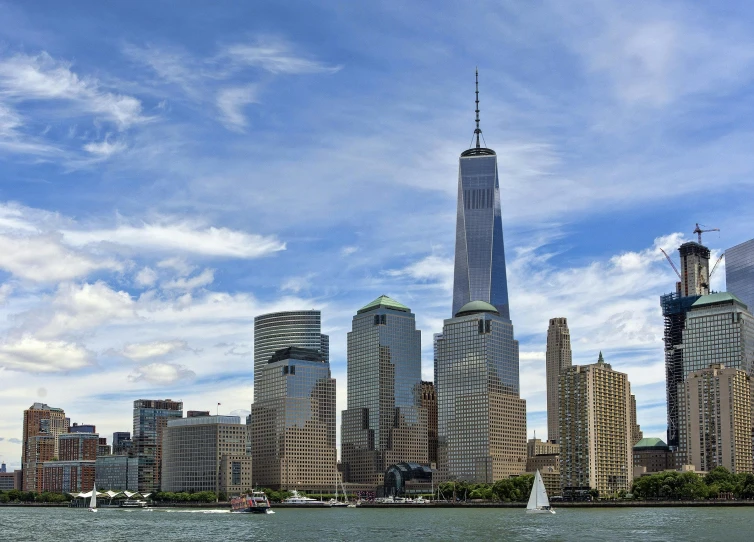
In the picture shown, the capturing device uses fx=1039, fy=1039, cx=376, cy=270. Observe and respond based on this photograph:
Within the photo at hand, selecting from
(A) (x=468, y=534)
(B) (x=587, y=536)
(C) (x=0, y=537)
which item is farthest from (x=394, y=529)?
(C) (x=0, y=537)

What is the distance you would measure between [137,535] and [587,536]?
74.3 meters

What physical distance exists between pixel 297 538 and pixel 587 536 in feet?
148

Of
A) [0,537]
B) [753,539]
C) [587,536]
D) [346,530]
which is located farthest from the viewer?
[346,530]

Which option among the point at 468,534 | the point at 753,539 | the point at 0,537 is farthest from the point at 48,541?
the point at 753,539

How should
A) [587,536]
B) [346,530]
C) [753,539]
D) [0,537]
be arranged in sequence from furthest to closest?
1. [346,530]
2. [0,537]
3. [587,536]
4. [753,539]

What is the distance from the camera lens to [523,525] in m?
197

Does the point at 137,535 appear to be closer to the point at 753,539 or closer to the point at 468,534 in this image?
the point at 468,534

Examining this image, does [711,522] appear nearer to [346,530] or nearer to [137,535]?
[346,530]

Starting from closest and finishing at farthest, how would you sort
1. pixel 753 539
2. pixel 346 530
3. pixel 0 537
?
pixel 753 539 → pixel 0 537 → pixel 346 530

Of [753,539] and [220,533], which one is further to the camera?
[220,533]

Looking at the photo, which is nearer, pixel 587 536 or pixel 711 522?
pixel 587 536

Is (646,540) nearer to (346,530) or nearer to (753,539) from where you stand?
(753,539)

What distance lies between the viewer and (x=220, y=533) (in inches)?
7067

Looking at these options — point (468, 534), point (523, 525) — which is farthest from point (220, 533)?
point (523, 525)
